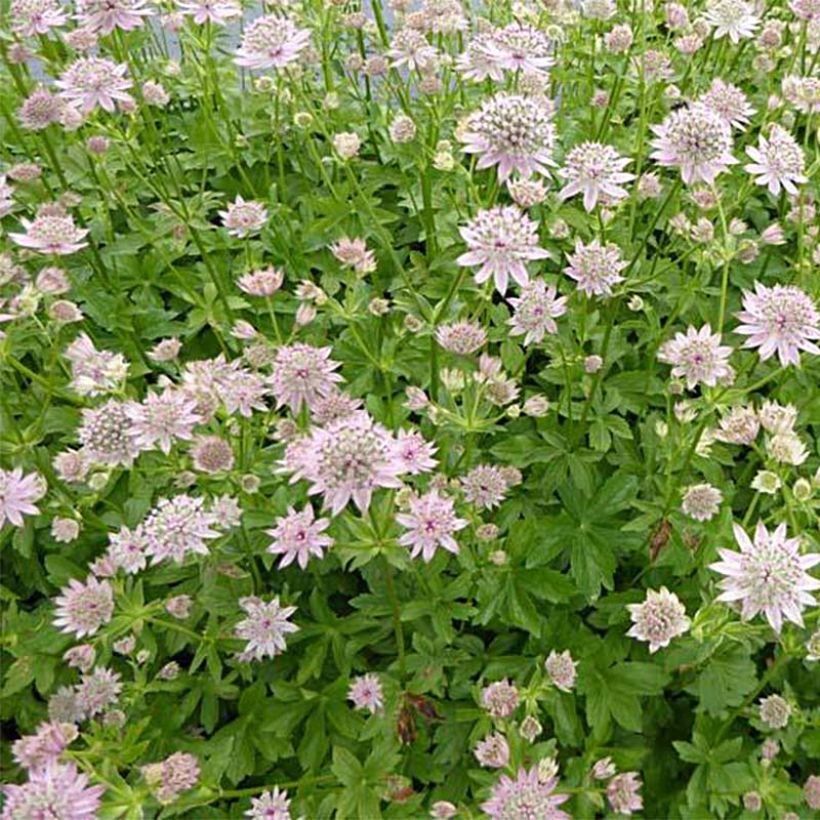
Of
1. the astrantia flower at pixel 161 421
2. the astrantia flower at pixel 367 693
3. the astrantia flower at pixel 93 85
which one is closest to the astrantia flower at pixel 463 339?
the astrantia flower at pixel 161 421

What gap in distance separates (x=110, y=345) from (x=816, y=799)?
1550mm

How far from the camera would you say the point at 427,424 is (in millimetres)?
1764

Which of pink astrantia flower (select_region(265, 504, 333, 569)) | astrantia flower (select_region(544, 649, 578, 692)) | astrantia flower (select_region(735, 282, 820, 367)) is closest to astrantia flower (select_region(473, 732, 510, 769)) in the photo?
astrantia flower (select_region(544, 649, 578, 692))

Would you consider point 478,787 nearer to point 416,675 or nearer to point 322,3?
point 416,675

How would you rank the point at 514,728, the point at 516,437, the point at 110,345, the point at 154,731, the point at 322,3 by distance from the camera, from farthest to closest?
the point at 322,3, the point at 110,345, the point at 516,437, the point at 154,731, the point at 514,728

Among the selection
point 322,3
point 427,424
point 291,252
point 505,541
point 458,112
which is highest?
point 322,3

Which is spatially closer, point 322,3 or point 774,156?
point 774,156

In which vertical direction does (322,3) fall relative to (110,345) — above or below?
above

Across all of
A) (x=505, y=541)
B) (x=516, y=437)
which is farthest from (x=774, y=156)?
(x=505, y=541)

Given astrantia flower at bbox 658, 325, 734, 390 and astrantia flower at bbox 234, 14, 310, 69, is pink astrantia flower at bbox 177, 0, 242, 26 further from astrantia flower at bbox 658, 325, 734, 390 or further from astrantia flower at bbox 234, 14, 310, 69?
astrantia flower at bbox 658, 325, 734, 390

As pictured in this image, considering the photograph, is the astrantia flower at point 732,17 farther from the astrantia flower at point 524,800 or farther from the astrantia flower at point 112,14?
the astrantia flower at point 524,800

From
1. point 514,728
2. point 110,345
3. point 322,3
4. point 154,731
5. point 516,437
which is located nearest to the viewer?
point 514,728

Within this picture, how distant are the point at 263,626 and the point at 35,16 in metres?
1.21

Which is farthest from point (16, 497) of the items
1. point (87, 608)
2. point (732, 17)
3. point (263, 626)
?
point (732, 17)
